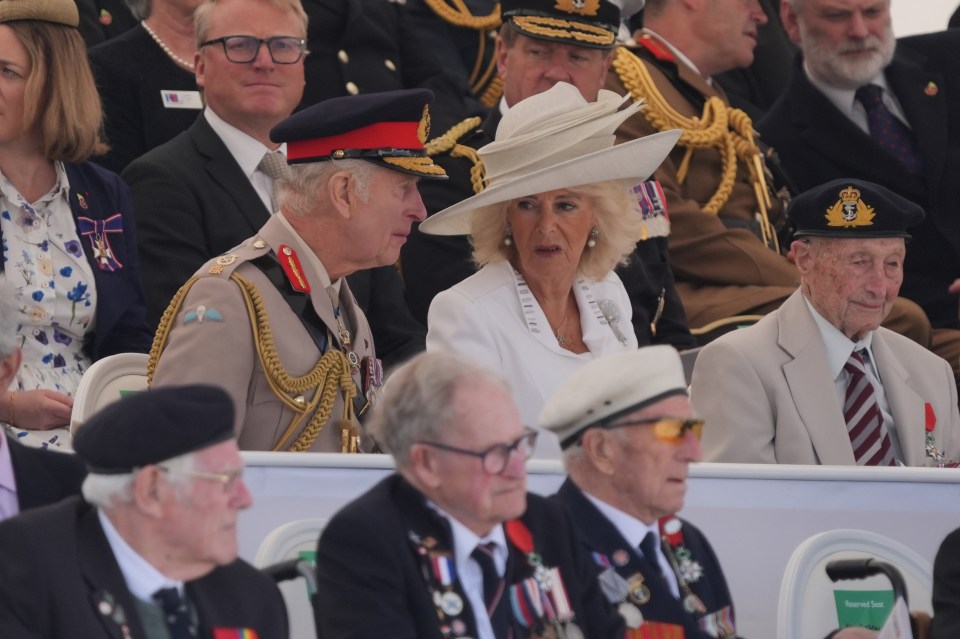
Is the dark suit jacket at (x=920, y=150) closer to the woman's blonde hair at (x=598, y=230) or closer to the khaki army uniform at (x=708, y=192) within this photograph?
the khaki army uniform at (x=708, y=192)

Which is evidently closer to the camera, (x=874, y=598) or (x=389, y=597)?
(x=389, y=597)

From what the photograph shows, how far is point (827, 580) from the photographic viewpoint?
4250mm

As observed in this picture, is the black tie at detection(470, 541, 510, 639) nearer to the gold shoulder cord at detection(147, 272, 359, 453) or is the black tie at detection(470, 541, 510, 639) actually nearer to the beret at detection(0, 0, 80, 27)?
the gold shoulder cord at detection(147, 272, 359, 453)

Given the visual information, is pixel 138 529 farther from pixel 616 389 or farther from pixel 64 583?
pixel 616 389

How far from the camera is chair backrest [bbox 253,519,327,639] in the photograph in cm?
389

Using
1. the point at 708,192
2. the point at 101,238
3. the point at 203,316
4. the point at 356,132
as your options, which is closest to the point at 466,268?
the point at 356,132

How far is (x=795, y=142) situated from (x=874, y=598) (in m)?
3.41

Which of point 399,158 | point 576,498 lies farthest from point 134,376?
point 576,498

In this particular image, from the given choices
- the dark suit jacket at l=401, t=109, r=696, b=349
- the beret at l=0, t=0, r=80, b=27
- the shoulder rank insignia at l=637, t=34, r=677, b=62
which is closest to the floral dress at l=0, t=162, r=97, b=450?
the beret at l=0, t=0, r=80, b=27

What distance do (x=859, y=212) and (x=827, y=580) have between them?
1412 mm

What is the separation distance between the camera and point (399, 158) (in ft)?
15.7

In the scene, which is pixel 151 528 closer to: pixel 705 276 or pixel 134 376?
pixel 134 376

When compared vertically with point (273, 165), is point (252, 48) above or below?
above

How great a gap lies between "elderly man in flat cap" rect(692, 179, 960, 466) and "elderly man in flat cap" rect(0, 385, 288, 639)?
2.04m
